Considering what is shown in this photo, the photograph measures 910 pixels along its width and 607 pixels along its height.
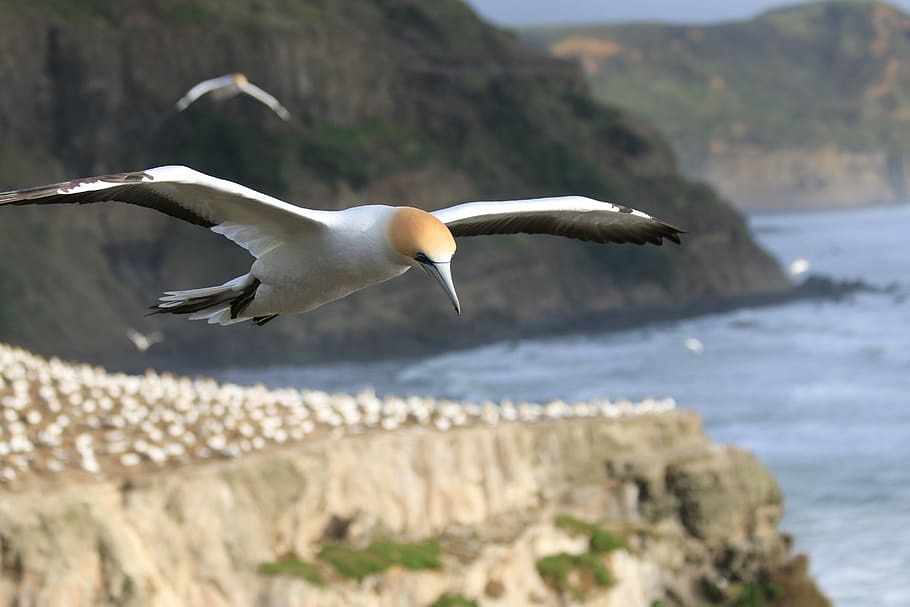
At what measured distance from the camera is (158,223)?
76875 mm

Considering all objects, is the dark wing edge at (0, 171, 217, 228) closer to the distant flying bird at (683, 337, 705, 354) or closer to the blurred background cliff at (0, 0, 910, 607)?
the blurred background cliff at (0, 0, 910, 607)

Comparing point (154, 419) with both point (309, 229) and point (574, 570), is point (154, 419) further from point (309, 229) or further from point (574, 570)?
point (309, 229)

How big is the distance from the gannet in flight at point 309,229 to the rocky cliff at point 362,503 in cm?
1063

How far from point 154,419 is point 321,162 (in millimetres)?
57452

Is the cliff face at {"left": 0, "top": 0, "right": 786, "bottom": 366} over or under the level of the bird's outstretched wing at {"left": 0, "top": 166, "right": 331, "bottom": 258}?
over

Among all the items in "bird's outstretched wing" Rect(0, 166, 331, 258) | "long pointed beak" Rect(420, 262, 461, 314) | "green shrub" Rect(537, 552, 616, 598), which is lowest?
"green shrub" Rect(537, 552, 616, 598)

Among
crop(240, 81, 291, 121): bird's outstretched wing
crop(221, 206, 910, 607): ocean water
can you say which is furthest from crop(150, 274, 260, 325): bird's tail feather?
crop(221, 206, 910, 607): ocean water

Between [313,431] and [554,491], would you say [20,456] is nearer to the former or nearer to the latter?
[313,431]

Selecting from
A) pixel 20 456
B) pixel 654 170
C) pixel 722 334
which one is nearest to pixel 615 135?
pixel 654 170

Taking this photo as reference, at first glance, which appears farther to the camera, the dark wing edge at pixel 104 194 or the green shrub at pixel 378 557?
the green shrub at pixel 378 557

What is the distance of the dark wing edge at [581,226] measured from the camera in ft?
36.8

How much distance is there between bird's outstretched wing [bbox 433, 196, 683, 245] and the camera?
35.5 feet

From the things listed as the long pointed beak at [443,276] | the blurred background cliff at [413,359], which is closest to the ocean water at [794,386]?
the blurred background cliff at [413,359]

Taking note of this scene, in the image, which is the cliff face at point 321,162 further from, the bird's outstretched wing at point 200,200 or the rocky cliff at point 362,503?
the bird's outstretched wing at point 200,200
